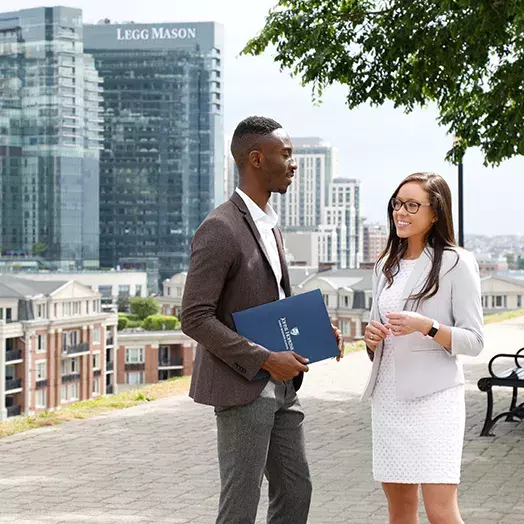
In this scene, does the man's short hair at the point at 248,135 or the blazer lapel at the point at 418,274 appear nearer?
the man's short hair at the point at 248,135

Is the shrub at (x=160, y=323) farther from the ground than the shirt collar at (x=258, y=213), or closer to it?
closer to it

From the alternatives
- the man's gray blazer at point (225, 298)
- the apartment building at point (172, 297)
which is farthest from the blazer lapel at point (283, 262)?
the apartment building at point (172, 297)

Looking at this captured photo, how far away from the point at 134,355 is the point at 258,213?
93.9 m

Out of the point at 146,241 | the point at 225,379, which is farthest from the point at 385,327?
the point at 146,241

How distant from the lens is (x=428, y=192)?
4.12 meters

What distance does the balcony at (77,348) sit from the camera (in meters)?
72.6

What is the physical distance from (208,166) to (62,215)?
71.0ft

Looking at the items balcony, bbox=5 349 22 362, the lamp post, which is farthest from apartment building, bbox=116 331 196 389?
the lamp post

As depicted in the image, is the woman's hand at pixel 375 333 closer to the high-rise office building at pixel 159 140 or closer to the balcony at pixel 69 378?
the balcony at pixel 69 378

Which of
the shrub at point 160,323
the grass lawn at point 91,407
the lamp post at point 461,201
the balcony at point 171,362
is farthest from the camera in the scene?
the shrub at point 160,323

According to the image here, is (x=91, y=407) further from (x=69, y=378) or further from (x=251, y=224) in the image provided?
(x=69, y=378)

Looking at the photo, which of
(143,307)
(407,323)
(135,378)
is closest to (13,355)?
(135,378)

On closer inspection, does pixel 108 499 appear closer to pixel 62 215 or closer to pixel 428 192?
pixel 428 192

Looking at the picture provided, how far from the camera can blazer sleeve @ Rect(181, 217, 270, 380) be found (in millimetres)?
3678
